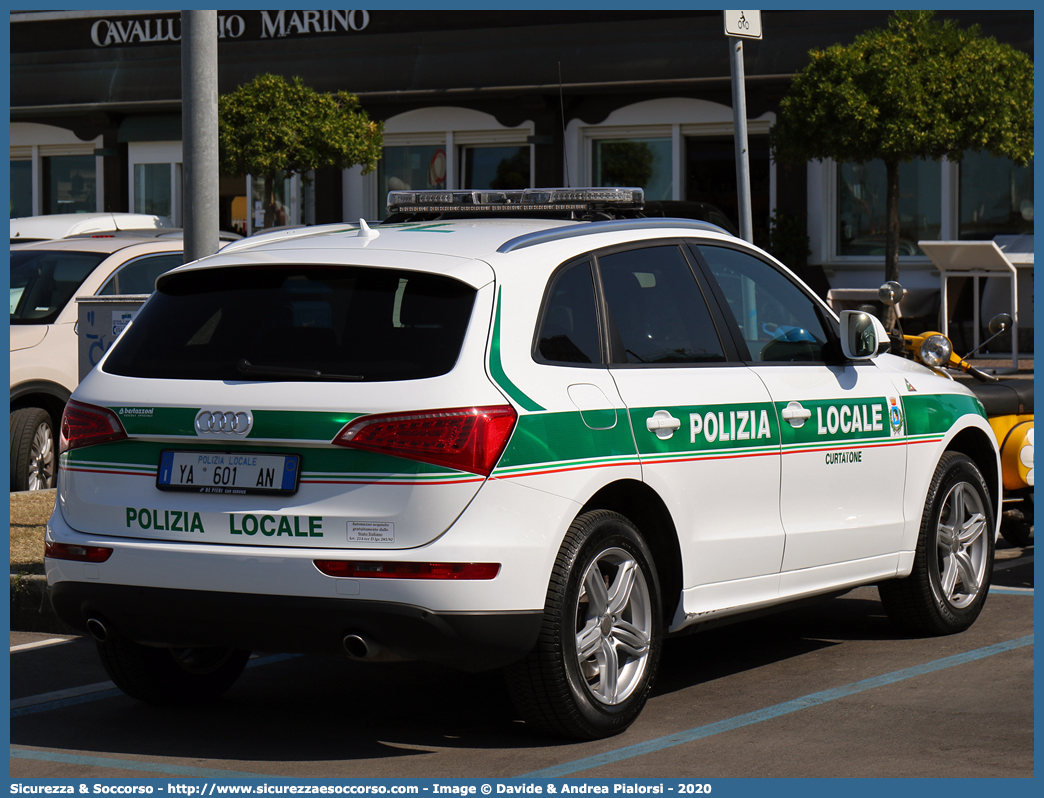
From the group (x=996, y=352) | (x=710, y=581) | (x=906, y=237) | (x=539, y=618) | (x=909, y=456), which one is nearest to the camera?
(x=539, y=618)

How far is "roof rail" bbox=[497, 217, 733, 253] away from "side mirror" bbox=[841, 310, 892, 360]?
26.4 inches

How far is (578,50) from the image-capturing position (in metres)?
23.0

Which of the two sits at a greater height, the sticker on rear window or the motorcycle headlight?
the motorcycle headlight

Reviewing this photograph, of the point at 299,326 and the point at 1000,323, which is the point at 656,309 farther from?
the point at 1000,323

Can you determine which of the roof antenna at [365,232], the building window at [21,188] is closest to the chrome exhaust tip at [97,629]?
the roof antenna at [365,232]

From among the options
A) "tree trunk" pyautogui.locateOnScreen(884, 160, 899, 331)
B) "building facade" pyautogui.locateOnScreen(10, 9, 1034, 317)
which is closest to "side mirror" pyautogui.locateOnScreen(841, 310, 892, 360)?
"tree trunk" pyautogui.locateOnScreen(884, 160, 899, 331)

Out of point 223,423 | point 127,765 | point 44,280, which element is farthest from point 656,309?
point 44,280

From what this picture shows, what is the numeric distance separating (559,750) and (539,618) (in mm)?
510

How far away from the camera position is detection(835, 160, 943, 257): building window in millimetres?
21406

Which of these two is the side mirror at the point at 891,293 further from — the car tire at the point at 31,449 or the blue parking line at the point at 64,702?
the car tire at the point at 31,449

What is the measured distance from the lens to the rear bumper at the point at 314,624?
4.65 meters

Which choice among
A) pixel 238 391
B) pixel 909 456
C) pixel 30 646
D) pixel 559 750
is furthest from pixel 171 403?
pixel 909 456

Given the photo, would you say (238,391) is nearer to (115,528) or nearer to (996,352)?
(115,528)

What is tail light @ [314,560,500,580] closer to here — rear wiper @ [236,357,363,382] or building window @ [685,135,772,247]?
rear wiper @ [236,357,363,382]
